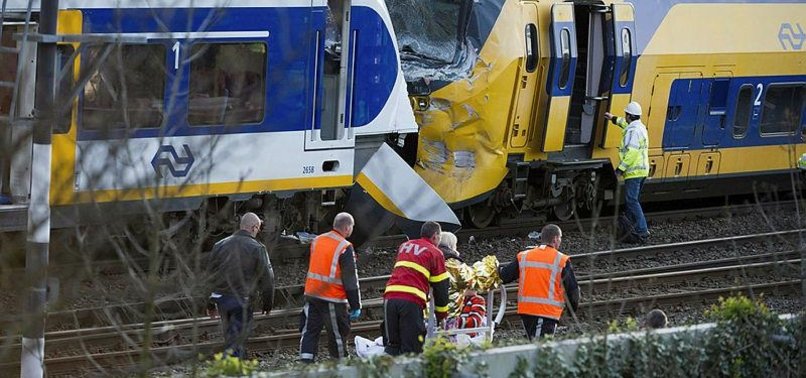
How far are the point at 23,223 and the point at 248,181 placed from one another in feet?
8.31

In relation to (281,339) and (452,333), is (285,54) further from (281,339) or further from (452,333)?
(452,333)

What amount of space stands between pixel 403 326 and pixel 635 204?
816 centimetres

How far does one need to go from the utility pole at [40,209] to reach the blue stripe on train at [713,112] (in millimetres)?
12664

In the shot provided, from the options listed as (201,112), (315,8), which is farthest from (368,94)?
(201,112)

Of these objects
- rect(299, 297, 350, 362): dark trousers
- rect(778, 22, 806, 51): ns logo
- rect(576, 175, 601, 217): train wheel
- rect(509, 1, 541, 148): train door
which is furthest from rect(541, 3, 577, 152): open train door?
rect(299, 297, 350, 362): dark trousers

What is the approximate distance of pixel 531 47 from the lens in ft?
59.7

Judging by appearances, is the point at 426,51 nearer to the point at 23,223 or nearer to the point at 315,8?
the point at 315,8

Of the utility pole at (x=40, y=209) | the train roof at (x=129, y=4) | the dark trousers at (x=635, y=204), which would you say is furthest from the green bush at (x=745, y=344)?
the dark trousers at (x=635, y=204)

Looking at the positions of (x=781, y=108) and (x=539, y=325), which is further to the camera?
(x=781, y=108)

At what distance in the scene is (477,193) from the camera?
1811 centimetres

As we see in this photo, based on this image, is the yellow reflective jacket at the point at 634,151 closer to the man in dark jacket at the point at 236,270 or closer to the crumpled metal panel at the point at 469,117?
the crumpled metal panel at the point at 469,117

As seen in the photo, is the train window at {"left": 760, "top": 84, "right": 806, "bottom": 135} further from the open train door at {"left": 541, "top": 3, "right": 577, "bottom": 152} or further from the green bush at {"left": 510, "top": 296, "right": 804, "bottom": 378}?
the green bush at {"left": 510, "top": 296, "right": 804, "bottom": 378}

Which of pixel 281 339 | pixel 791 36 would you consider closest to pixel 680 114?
pixel 791 36

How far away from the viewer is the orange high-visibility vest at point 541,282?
11.6 metres
